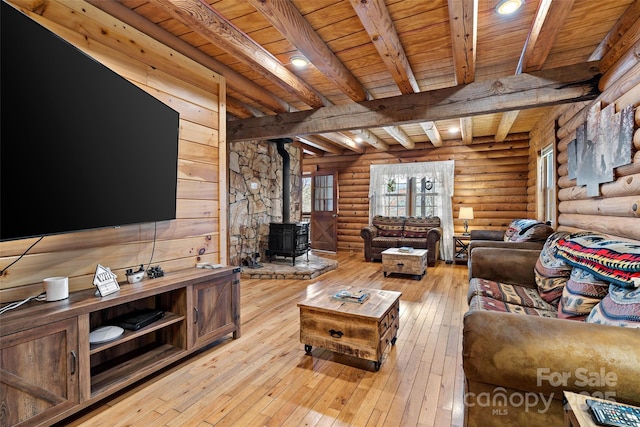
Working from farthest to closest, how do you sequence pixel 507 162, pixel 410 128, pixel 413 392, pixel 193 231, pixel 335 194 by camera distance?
1. pixel 335 194
2. pixel 507 162
3. pixel 410 128
4. pixel 193 231
5. pixel 413 392

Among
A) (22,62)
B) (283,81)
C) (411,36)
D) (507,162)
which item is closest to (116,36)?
(22,62)

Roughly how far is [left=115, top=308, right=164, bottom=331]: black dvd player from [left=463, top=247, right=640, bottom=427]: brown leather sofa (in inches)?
75.4

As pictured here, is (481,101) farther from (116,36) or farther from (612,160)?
(116,36)

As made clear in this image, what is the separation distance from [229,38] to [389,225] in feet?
16.9

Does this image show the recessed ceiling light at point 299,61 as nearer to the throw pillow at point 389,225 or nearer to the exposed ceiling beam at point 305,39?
the exposed ceiling beam at point 305,39

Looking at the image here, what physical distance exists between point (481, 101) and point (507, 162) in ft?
12.5

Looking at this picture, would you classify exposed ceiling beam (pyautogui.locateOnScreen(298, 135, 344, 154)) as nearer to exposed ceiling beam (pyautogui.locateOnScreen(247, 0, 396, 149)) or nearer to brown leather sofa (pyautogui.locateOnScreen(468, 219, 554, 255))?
exposed ceiling beam (pyautogui.locateOnScreen(247, 0, 396, 149))

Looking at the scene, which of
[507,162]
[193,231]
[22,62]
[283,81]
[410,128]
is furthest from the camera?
[507,162]

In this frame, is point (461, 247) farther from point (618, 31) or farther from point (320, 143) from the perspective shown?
point (618, 31)

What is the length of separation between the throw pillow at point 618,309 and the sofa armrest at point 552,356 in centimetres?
18

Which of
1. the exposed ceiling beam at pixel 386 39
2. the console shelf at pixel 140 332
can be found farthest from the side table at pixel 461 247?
the console shelf at pixel 140 332

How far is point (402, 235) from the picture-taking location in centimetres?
640

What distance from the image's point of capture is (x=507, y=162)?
6.06 m

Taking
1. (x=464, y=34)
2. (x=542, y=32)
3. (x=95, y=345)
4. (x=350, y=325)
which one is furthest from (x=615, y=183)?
(x=95, y=345)
